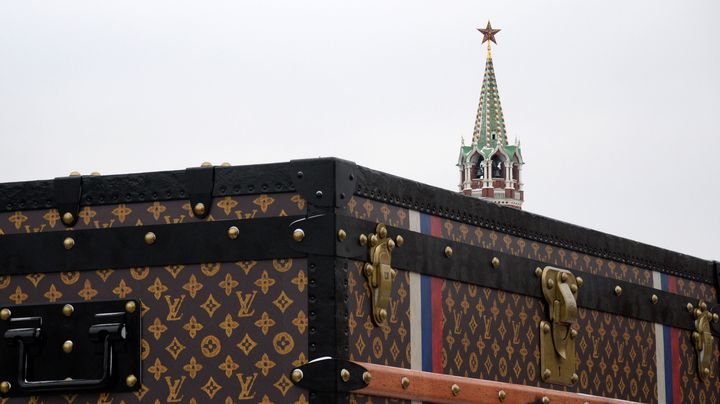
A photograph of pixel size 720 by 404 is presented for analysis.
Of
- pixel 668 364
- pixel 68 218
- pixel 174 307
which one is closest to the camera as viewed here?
pixel 174 307

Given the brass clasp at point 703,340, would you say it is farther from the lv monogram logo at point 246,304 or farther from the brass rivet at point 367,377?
the lv monogram logo at point 246,304

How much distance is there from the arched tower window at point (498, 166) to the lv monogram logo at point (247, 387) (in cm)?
8810

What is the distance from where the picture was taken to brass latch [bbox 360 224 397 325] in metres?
8.91

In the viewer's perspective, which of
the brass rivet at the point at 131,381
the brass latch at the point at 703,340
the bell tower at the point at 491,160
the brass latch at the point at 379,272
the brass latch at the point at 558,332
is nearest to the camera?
the brass rivet at the point at 131,381

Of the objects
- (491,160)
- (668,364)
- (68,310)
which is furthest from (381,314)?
(491,160)

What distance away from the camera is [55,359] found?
897cm

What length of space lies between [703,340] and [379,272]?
13.9ft

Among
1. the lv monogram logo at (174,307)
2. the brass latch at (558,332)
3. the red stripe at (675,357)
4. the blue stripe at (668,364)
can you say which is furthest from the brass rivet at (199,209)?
the red stripe at (675,357)

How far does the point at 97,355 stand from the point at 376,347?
145cm

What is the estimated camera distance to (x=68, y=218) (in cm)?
909

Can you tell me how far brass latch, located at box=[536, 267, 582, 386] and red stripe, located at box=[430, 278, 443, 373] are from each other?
3.91 feet

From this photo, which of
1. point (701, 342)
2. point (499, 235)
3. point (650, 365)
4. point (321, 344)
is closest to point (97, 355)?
point (321, 344)

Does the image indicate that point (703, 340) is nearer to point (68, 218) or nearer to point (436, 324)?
point (436, 324)

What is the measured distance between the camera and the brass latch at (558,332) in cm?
1054
